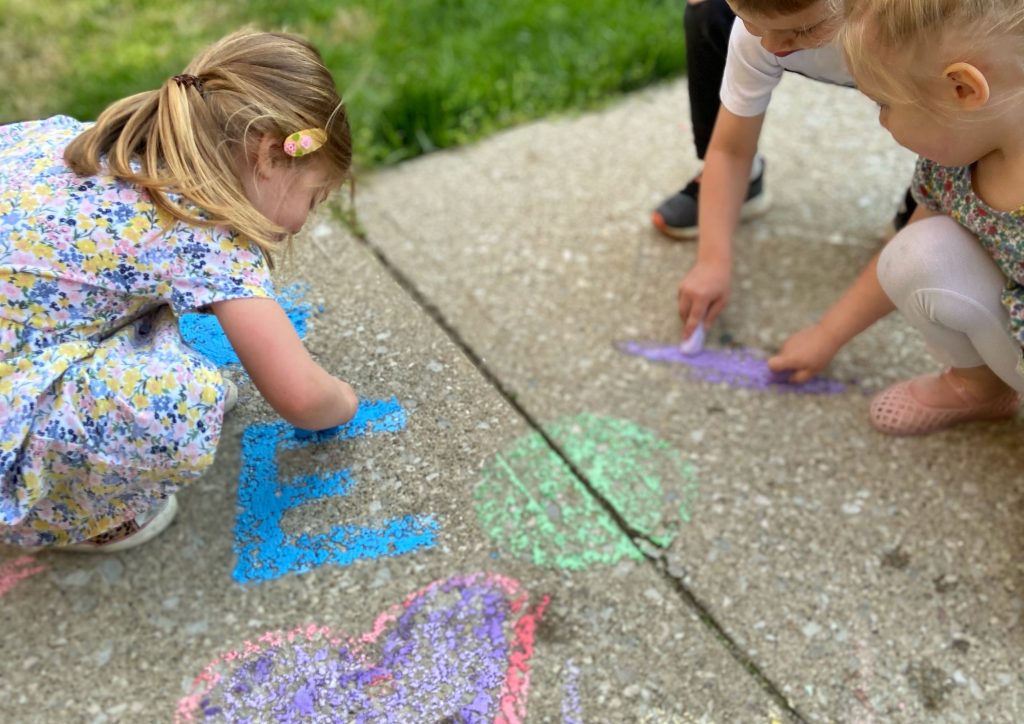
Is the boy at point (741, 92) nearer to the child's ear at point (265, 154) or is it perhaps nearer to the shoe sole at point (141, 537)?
the child's ear at point (265, 154)

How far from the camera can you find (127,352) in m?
1.42

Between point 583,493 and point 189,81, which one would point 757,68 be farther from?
point 189,81

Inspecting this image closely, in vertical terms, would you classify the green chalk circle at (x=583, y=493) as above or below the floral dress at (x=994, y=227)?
below

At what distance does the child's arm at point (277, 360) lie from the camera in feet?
4.45

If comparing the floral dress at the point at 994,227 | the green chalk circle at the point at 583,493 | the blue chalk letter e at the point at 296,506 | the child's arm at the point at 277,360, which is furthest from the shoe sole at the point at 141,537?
the floral dress at the point at 994,227

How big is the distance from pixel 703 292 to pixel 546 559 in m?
0.68

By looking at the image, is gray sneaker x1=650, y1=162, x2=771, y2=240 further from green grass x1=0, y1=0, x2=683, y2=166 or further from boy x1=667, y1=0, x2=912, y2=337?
green grass x1=0, y1=0, x2=683, y2=166

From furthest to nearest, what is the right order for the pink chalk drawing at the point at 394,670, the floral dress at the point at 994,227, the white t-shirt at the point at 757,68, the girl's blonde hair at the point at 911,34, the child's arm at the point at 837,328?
A: the child's arm at the point at 837,328 < the white t-shirt at the point at 757,68 < the floral dress at the point at 994,227 < the pink chalk drawing at the point at 394,670 < the girl's blonde hair at the point at 911,34

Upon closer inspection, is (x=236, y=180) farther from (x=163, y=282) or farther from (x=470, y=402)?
(x=470, y=402)

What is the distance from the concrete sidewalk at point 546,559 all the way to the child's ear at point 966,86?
76 cm

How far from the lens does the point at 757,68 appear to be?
5.71 ft

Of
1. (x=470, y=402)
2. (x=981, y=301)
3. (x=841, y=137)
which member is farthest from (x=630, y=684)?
(x=841, y=137)

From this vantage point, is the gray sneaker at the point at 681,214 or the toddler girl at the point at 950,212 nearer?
the toddler girl at the point at 950,212

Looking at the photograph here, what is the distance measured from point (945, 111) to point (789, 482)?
29.0 inches
